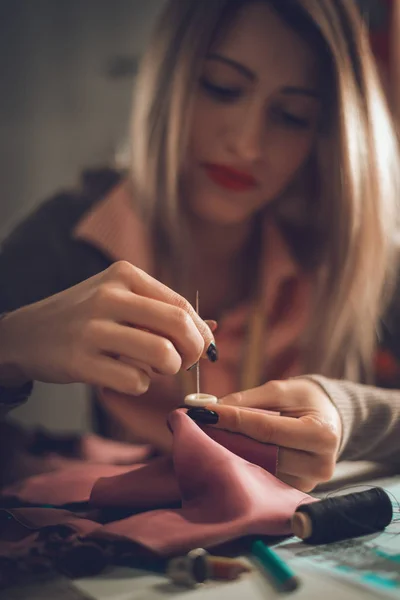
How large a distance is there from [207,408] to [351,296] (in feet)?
1.02

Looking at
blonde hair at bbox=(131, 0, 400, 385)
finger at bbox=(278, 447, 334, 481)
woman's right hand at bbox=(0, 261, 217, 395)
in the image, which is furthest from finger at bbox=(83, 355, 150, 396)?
blonde hair at bbox=(131, 0, 400, 385)

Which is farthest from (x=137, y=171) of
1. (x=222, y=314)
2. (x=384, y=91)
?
(x=384, y=91)

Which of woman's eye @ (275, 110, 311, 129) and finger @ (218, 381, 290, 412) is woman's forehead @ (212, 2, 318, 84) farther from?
finger @ (218, 381, 290, 412)

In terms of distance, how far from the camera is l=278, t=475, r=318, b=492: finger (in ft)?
1.37

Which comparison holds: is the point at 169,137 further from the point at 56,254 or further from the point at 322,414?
the point at 322,414

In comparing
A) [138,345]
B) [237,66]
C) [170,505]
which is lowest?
[170,505]

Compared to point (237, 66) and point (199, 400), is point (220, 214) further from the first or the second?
point (199, 400)

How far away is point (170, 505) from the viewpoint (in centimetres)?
39

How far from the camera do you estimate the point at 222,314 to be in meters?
0.56

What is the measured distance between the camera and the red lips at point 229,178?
1.99ft

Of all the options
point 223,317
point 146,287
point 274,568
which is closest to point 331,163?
point 223,317

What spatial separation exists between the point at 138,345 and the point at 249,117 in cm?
29

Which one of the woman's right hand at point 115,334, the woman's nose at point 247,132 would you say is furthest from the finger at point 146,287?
the woman's nose at point 247,132

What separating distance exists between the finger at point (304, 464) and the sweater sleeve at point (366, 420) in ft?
0.17
